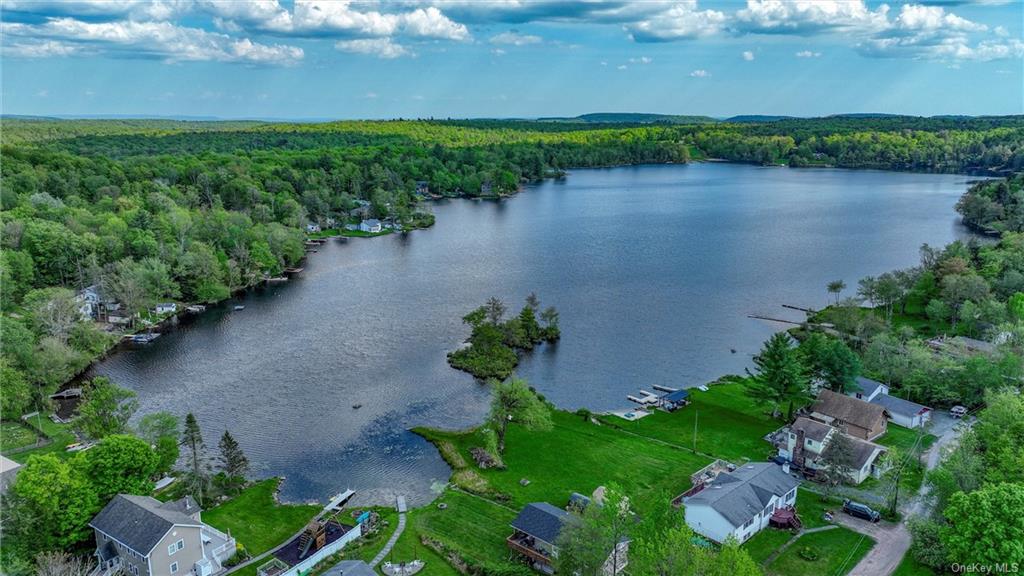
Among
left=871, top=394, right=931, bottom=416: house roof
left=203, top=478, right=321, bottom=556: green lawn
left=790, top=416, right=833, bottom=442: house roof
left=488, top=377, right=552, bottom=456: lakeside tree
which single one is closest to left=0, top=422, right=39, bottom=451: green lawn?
left=203, top=478, right=321, bottom=556: green lawn

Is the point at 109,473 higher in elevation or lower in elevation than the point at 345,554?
higher

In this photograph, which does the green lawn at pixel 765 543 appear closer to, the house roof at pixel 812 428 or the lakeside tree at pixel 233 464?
the house roof at pixel 812 428

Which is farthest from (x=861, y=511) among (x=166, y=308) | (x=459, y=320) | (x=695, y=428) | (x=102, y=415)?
(x=166, y=308)

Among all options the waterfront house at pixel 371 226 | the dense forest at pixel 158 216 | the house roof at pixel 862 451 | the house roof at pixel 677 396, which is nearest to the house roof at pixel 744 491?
the house roof at pixel 862 451

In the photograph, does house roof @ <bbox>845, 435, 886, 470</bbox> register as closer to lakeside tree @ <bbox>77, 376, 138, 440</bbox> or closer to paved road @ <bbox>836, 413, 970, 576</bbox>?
paved road @ <bbox>836, 413, 970, 576</bbox>

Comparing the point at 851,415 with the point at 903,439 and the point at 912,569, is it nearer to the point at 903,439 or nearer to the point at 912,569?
the point at 903,439

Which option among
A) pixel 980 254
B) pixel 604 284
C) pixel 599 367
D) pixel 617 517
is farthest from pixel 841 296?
pixel 617 517

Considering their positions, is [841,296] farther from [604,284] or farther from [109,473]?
[109,473]
